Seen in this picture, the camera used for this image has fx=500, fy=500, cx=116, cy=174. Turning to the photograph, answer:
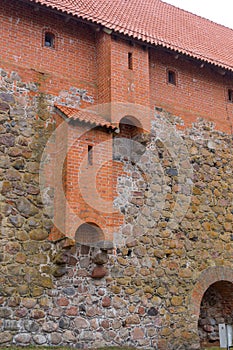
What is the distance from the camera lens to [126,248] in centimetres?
1155

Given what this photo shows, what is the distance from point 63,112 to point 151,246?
3.81 m

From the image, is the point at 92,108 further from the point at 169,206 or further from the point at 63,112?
Result: the point at 169,206

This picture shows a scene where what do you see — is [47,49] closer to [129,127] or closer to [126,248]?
[129,127]

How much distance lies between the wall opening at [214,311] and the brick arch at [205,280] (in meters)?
0.37

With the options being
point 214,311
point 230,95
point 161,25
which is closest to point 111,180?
point 214,311

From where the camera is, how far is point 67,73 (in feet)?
38.9

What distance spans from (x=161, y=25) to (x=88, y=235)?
7108 millimetres

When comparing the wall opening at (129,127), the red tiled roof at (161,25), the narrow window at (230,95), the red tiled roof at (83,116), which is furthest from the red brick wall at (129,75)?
the narrow window at (230,95)

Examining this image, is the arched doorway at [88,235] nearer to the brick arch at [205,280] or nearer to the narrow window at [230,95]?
the brick arch at [205,280]

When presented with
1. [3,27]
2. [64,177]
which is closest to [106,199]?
[64,177]

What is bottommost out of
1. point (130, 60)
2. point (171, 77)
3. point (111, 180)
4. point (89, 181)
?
point (89, 181)

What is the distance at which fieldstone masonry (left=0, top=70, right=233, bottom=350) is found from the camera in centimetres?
1007

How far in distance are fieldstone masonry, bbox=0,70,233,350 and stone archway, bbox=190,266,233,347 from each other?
0.05 m

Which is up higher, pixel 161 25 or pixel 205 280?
pixel 161 25
